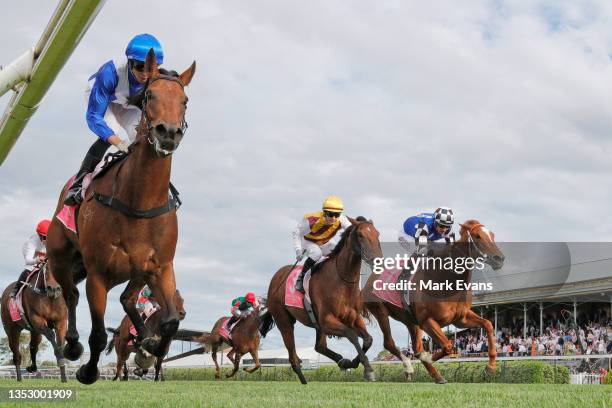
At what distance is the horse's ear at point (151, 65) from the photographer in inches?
213

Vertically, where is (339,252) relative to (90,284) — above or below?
above

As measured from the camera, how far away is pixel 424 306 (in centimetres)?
1155

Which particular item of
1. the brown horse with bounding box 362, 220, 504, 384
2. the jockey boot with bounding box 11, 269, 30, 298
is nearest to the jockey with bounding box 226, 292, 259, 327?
the jockey boot with bounding box 11, 269, 30, 298

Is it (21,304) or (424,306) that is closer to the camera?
(424,306)

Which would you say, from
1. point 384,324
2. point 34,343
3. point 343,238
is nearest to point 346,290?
point 343,238

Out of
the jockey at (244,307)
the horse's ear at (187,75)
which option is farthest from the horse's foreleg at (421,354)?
the jockey at (244,307)

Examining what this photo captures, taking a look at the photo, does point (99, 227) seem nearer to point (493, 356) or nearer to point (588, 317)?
point (493, 356)

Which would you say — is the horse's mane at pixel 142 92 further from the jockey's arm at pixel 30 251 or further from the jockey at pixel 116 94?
the jockey's arm at pixel 30 251

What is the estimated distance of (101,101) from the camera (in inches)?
236

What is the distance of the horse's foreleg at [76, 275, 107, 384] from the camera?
5.52m

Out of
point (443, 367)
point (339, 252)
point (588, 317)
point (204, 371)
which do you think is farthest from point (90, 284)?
point (588, 317)

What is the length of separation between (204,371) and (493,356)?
18919mm

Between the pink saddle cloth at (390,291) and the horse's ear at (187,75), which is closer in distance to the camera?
the horse's ear at (187,75)

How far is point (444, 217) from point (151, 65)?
7668 mm
